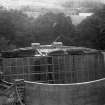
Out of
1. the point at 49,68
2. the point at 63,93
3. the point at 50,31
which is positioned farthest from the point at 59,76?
the point at 50,31

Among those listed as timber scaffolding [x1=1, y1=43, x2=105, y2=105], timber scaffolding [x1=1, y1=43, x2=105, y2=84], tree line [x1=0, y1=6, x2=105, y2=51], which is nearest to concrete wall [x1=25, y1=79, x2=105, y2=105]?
timber scaffolding [x1=1, y1=43, x2=105, y2=105]

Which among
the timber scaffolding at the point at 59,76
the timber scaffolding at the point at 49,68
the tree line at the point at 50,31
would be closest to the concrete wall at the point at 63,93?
the timber scaffolding at the point at 59,76

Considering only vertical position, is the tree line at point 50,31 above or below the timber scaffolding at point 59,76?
above

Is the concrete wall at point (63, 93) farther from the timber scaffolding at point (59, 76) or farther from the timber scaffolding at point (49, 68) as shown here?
the timber scaffolding at point (49, 68)

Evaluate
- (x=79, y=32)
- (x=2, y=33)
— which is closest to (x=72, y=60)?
(x=2, y=33)

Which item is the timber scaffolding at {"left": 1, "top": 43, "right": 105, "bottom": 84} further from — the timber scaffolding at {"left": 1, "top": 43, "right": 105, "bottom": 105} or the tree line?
the tree line

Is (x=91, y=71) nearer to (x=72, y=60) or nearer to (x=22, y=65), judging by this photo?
(x=72, y=60)

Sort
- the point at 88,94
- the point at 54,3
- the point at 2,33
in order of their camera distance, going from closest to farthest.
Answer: the point at 88,94, the point at 2,33, the point at 54,3
